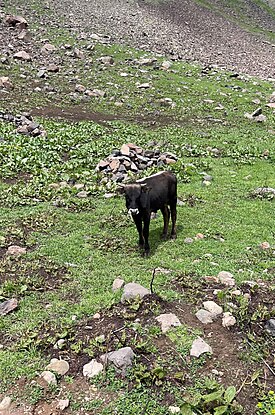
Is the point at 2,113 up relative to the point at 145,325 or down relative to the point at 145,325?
down

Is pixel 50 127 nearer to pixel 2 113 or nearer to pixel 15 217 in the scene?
pixel 2 113

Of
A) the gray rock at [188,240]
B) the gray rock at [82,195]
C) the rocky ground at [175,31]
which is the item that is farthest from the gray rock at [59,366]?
the rocky ground at [175,31]

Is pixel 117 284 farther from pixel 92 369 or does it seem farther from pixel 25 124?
pixel 25 124

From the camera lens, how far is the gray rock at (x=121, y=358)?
6.55 metres

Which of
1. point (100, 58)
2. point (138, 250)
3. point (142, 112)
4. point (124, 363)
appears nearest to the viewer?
point (124, 363)

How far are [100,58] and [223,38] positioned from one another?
19533 mm

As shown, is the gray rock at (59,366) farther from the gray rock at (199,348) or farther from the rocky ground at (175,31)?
the rocky ground at (175,31)

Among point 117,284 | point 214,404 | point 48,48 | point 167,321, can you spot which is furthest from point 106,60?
point 214,404

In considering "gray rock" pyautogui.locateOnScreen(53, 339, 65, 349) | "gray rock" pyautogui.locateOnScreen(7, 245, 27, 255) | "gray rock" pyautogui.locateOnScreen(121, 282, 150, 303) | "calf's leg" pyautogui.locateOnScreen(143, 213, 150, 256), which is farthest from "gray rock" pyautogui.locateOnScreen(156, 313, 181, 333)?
"gray rock" pyautogui.locateOnScreen(7, 245, 27, 255)

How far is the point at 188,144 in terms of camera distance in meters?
19.1

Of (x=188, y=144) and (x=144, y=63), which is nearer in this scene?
(x=188, y=144)

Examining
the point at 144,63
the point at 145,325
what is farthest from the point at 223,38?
the point at 145,325

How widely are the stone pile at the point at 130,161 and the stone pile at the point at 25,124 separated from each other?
3764 millimetres

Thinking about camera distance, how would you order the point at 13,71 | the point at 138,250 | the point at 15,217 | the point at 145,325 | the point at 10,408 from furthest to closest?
the point at 13,71
the point at 15,217
the point at 138,250
the point at 145,325
the point at 10,408
